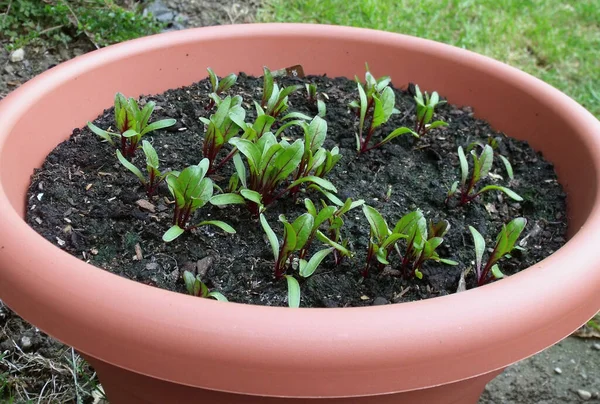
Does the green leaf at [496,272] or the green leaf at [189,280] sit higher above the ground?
the green leaf at [496,272]

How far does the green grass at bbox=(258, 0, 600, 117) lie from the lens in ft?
8.05

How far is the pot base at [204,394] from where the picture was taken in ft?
2.37

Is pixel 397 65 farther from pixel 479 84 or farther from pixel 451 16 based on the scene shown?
pixel 451 16

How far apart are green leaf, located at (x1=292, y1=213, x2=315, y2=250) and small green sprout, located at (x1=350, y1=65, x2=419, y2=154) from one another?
419 mm

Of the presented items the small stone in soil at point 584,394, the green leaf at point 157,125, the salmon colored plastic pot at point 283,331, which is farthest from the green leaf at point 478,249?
the small stone in soil at point 584,394

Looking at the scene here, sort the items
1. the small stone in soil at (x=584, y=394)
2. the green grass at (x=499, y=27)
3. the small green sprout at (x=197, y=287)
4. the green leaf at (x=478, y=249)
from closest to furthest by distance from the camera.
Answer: the small green sprout at (x=197, y=287), the green leaf at (x=478, y=249), the small stone in soil at (x=584, y=394), the green grass at (x=499, y=27)

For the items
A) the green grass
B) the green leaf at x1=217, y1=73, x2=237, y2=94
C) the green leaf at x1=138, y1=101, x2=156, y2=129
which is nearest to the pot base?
the green leaf at x1=138, y1=101, x2=156, y2=129

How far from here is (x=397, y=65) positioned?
1457mm

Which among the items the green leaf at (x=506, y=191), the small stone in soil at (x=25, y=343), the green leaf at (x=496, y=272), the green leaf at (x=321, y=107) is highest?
the green leaf at (x=506, y=191)

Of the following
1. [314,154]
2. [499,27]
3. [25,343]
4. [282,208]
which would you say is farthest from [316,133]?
[499,27]

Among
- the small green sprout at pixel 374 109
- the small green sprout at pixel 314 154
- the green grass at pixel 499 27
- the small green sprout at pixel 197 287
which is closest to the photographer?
the small green sprout at pixel 197 287

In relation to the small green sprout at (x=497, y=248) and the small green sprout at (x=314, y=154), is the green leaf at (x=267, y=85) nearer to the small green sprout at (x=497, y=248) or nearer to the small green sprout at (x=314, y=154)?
the small green sprout at (x=314, y=154)

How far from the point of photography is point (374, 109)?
1.24 metres

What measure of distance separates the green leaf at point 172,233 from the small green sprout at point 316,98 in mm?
494
